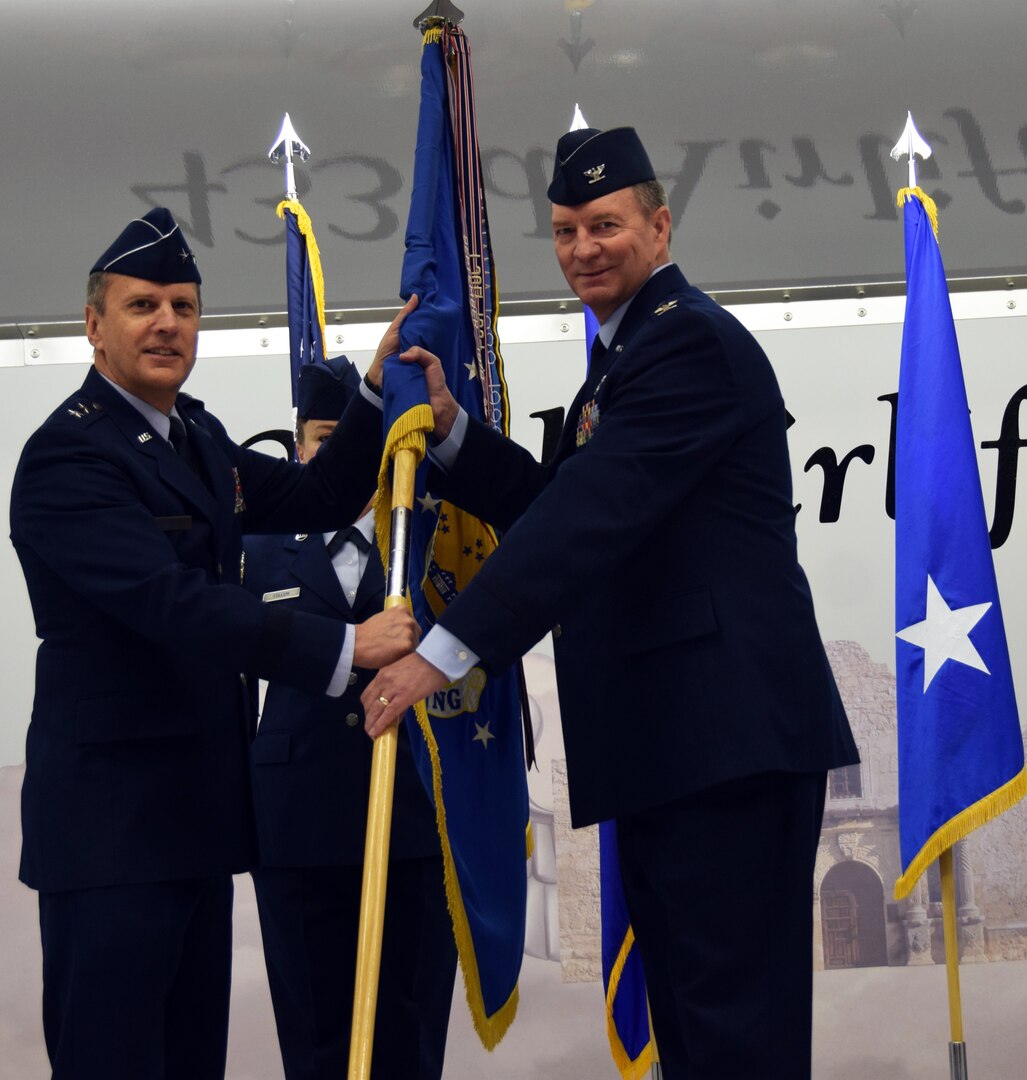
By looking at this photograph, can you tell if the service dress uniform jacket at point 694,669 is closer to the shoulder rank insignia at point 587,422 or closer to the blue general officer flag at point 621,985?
the shoulder rank insignia at point 587,422

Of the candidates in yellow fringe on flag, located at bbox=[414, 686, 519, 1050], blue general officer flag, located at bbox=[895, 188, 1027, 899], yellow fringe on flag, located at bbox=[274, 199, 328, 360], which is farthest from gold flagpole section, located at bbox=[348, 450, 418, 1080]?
blue general officer flag, located at bbox=[895, 188, 1027, 899]

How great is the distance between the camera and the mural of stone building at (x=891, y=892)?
365 centimetres

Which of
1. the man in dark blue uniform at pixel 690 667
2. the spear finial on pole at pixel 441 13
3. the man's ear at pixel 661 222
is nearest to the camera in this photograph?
the man in dark blue uniform at pixel 690 667

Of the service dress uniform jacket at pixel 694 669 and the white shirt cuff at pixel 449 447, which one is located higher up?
the white shirt cuff at pixel 449 447

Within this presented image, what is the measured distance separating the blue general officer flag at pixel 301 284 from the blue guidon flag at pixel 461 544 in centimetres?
98

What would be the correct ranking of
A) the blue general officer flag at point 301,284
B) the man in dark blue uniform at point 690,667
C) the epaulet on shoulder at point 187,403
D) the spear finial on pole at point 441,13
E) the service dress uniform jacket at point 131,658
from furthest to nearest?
the blue general officer flag at point 301,284 → the spear finial on pole at point 441,13 → the epaulet on shoulder at point 187,403 → the service dress uniform jacket at point 131,658 → the man in dark blue uniform at point 690,667

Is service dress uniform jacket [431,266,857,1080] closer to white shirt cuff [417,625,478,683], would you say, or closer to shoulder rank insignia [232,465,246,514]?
white shirt cuff [417,625,478,683]

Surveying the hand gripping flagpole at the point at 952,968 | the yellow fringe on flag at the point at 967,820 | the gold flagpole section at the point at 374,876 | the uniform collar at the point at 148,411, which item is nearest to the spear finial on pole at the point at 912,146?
the hand gripping flagpole at the point at 952,968

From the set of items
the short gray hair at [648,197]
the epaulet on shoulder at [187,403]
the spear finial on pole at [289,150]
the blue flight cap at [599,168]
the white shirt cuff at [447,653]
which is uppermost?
the spear finial on pole at [289,150]

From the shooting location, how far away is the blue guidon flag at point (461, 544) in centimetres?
214

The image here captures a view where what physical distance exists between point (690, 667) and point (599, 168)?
0.76m

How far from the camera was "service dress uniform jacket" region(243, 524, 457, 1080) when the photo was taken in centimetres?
249

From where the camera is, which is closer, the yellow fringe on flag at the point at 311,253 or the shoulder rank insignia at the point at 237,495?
the shoulder rank insignia at the point at 237,495

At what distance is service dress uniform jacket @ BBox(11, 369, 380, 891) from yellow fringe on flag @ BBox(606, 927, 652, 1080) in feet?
4.16
